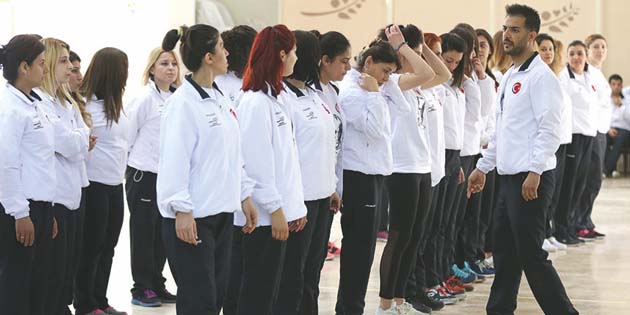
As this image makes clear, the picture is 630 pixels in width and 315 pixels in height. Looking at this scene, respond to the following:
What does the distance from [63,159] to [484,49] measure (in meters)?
3.32

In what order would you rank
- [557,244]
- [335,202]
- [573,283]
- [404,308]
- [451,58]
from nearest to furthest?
[335,202] → [404,308] → [451,58] → [573,283] → [557,244]

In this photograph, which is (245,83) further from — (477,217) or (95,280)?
(477,217)

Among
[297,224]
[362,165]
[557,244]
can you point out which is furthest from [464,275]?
[297,224]

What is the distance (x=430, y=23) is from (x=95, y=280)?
31.5 ft

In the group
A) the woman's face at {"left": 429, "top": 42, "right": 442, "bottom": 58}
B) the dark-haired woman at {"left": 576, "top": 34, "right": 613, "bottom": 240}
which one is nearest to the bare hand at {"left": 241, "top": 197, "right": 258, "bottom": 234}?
the woman's face at {"left": 429, "top": 42, "right": 442, "bottom": 58}

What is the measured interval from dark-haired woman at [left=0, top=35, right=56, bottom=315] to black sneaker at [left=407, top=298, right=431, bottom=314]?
7.06 feet

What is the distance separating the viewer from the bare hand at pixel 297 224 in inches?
177

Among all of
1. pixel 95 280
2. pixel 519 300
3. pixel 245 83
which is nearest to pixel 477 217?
pixel 519 300

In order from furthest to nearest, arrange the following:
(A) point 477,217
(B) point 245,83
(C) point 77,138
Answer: (A) point 477,217, (C) point 77,138, (B) point 245,83

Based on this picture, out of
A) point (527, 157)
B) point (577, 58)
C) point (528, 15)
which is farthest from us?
point (577, 58)

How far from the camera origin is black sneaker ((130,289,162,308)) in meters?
6.22

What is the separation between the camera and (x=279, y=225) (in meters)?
4.33

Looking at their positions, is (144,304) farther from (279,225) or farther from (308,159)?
(279,225)

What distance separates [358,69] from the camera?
5391 millimetres
